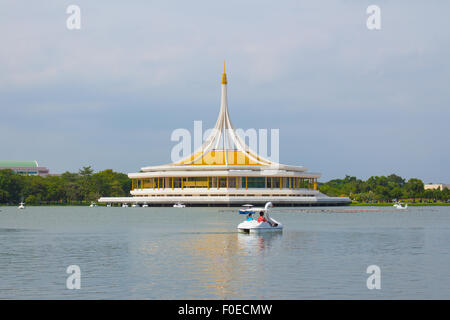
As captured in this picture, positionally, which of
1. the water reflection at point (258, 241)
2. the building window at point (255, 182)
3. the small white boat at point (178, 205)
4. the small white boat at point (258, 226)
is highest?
the building window at point (255, 182)

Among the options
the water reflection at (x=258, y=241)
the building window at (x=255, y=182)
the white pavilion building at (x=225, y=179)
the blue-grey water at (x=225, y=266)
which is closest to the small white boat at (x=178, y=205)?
the white pavilion building at (x=225, y=179)

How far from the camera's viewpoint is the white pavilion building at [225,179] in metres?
135

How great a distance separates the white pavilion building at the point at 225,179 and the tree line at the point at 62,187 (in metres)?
12.8

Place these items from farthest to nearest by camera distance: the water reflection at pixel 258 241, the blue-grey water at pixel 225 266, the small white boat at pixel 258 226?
1. the small white boat at pixel 258 226
2. the water reflection at pixel 258 241
3. the blue-grey water at pixel 225 266

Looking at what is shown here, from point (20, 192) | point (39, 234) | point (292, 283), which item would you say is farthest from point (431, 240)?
point (20, 192)

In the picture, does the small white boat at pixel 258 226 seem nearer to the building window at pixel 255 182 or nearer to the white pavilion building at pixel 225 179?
the white pavilion building at pixel 225 179

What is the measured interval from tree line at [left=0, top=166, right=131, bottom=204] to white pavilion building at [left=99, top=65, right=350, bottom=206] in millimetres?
12840

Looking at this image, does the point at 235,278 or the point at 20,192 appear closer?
the point at 235,278

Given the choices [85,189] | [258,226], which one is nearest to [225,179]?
[85,189]

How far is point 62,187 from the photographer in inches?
6378

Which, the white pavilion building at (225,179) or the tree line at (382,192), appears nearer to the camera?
the white pavilion building at (225,179)
